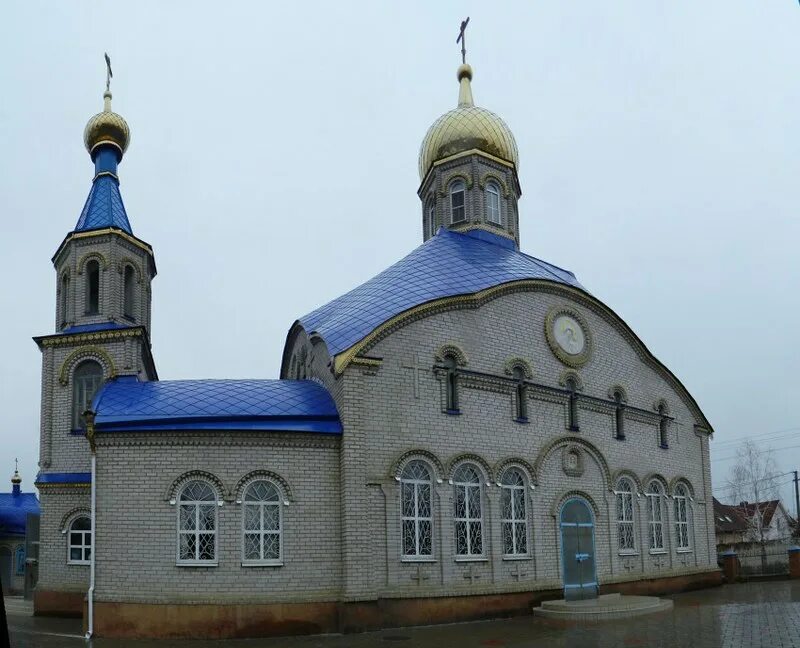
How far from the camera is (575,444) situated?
1772 cm

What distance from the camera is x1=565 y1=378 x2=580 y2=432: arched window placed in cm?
1778

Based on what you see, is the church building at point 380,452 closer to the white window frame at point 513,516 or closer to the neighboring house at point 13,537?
the white window frame at point 513,516

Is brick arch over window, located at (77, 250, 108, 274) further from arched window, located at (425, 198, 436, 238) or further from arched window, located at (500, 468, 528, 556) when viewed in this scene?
arched window, located at (500, 468, 528, 556)

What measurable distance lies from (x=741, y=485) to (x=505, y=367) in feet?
106

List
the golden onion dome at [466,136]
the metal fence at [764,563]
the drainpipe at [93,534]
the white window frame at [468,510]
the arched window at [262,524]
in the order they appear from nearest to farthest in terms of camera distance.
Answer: the drainpipe at [93,534], the arched window at [262,524], the white window frame at [468,510], the golden onion dome at [466,136], the metal fence at [764,563]

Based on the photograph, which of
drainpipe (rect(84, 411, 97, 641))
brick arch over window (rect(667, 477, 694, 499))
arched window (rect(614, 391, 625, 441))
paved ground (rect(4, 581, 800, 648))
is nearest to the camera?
paved ground (rect(4, 581, 800, 648))

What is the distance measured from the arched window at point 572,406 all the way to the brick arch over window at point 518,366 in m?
1.29

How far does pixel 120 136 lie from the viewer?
65.8 ft

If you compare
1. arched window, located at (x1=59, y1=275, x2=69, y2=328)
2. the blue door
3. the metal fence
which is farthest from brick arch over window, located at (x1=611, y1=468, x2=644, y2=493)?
arched window, located at (x1=59, y1=275, x2=69, y2=328)

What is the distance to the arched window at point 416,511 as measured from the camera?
1462 cm

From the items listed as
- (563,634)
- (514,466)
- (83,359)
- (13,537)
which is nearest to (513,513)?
(514,466)

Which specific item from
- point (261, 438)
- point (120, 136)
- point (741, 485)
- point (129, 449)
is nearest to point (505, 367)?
point (261, 438)

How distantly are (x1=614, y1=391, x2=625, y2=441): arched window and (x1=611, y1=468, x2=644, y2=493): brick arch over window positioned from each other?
29.1 inches

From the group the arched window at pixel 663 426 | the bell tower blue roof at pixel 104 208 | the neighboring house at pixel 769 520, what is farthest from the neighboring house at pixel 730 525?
the bell tower blue roof at pixel 104 208
